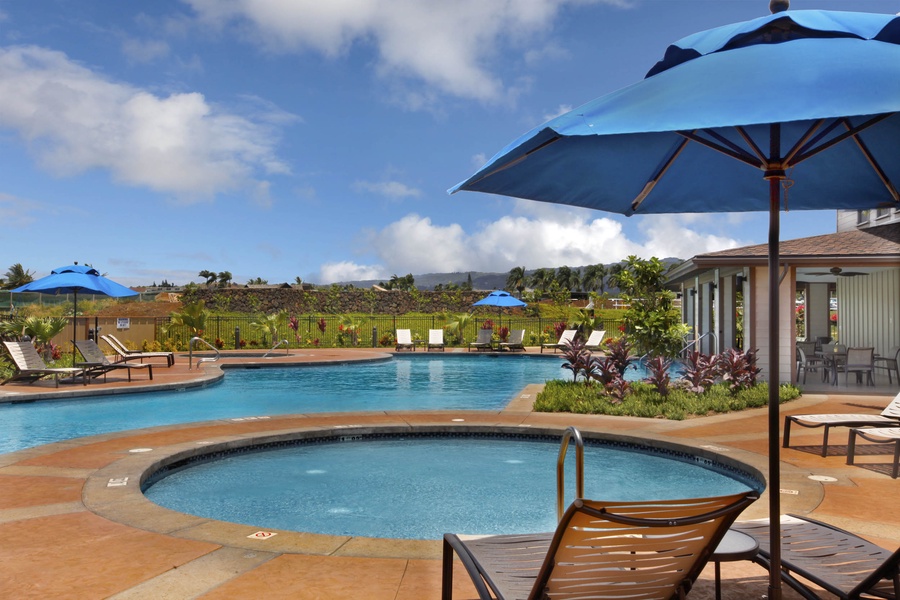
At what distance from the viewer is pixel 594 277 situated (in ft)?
417

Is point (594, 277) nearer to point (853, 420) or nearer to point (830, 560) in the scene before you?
point (853, 420)

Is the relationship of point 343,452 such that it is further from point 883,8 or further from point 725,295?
point 725,295

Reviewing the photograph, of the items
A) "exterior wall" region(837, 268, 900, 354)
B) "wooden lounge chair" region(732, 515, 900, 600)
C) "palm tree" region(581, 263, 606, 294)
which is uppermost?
Answer: "palm tree" region(581, 263, 606, 294)

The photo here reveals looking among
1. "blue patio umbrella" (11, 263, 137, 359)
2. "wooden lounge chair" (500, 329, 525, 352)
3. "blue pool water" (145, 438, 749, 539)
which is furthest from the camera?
"wooden lounge chair" (500, 329, 525, 352)

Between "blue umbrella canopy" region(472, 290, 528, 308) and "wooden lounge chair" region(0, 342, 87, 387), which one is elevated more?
"blue umbrella canopy" region(472, 290, 528, 308)

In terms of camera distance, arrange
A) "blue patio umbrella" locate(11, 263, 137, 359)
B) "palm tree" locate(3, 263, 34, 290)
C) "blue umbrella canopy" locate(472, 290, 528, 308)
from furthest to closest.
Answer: "palm tree" locate(3, 263, 34, 290)
"blue umbrella canopy" locate(472, 290, 528, 308)
"blue patio umbrella" locate(11, 263, 137, 359)

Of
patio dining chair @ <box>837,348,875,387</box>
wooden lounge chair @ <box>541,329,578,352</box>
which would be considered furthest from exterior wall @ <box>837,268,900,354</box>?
wooden lounge chair @ <box>541,329,578,352</box>

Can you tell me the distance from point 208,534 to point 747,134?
3738 mm

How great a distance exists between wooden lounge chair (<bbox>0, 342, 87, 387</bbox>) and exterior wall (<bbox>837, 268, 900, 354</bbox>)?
52.6 ft

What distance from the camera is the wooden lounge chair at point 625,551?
2148 mm

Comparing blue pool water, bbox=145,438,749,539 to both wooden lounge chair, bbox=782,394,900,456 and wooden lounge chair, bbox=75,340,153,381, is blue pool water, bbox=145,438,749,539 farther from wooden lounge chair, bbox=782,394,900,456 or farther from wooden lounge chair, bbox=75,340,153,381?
wooden lounge chair, bbox=75,340,153,381

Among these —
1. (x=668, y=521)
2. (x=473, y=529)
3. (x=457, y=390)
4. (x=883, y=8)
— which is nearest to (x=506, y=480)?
(x=473, y=529)

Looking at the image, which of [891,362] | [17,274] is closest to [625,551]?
[891,362]

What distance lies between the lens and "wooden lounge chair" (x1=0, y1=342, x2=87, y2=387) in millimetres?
12811
